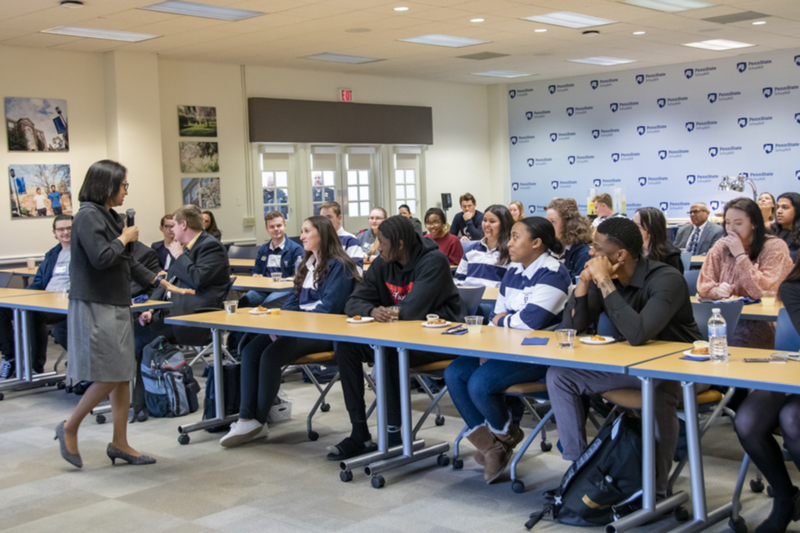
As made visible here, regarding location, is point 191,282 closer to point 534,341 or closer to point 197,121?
point 534,341

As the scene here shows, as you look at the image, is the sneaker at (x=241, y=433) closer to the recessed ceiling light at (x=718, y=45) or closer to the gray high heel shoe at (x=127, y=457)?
the gray high heel shoe at (x=127, y=457)

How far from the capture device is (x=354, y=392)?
13.8 ft

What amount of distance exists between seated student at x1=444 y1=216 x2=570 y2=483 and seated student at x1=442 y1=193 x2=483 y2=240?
6.94m

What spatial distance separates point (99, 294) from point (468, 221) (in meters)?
7.81

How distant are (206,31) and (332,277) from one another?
5.12 m

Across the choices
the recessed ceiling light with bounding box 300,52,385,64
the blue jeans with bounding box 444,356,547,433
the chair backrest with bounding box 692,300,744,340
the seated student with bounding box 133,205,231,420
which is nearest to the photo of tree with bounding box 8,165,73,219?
the recessed ceiling light with bounding box 300,52,385,64

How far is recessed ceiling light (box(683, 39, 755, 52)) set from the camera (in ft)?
36.0

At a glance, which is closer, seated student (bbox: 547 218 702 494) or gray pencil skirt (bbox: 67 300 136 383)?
seated student (bbox: 547 218 702 494)

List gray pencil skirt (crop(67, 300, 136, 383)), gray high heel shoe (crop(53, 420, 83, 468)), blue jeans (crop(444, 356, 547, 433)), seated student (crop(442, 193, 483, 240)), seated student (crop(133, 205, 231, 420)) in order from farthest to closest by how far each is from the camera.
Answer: seated student (crop(442, 193, 483, 240)), seated student (crop(133, 205, 231, 420)), gray high heel shoe (crop(53, 420, 83, 468)), gray pencil skirt (crop(67, 300, 136, 383)), blue jeans (crop(444, 356, 547, 433))

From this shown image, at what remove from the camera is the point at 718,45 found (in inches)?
446

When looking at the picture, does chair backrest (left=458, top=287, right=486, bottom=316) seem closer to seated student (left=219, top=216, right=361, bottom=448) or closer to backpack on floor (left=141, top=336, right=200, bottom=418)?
seated student (left=219, top=216, right=361, bottom=448)

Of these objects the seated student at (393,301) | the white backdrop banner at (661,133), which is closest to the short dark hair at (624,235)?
the seated student at (393,301)

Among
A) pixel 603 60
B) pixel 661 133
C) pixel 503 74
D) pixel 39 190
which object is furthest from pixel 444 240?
pixel 661 133

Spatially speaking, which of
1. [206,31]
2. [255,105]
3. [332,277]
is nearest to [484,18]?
[206,31]
